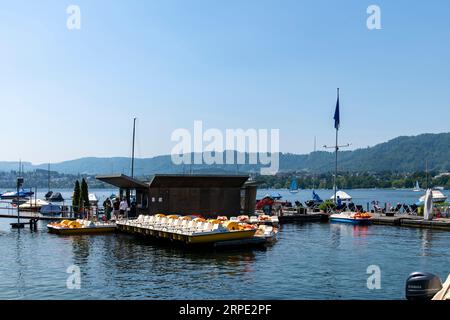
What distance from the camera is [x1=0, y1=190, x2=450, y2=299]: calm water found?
22156mm

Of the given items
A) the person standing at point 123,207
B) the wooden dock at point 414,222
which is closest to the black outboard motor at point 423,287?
the person standing at point 123,207

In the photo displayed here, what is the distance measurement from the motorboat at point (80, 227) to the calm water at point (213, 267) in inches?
41.0

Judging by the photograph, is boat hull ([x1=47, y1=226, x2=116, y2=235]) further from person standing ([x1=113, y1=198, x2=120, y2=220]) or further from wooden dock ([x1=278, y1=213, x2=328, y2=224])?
wooden dock ([x1=278, y1=213, x2=328, y2=224])

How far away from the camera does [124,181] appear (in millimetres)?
48156

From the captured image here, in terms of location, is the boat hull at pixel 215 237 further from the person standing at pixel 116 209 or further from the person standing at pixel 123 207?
the person standing at pixel 116 209

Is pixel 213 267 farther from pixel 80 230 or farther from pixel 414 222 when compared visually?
pixel 414 222

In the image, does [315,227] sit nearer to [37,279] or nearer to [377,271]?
[377,271]

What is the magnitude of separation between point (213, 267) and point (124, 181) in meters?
22.0

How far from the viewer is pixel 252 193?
56.2 metres

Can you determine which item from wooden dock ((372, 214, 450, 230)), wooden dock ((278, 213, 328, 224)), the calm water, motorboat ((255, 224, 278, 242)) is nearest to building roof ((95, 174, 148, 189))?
the calm water

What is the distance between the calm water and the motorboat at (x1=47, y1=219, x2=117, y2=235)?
1.04 m

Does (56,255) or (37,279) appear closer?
(37,279)
